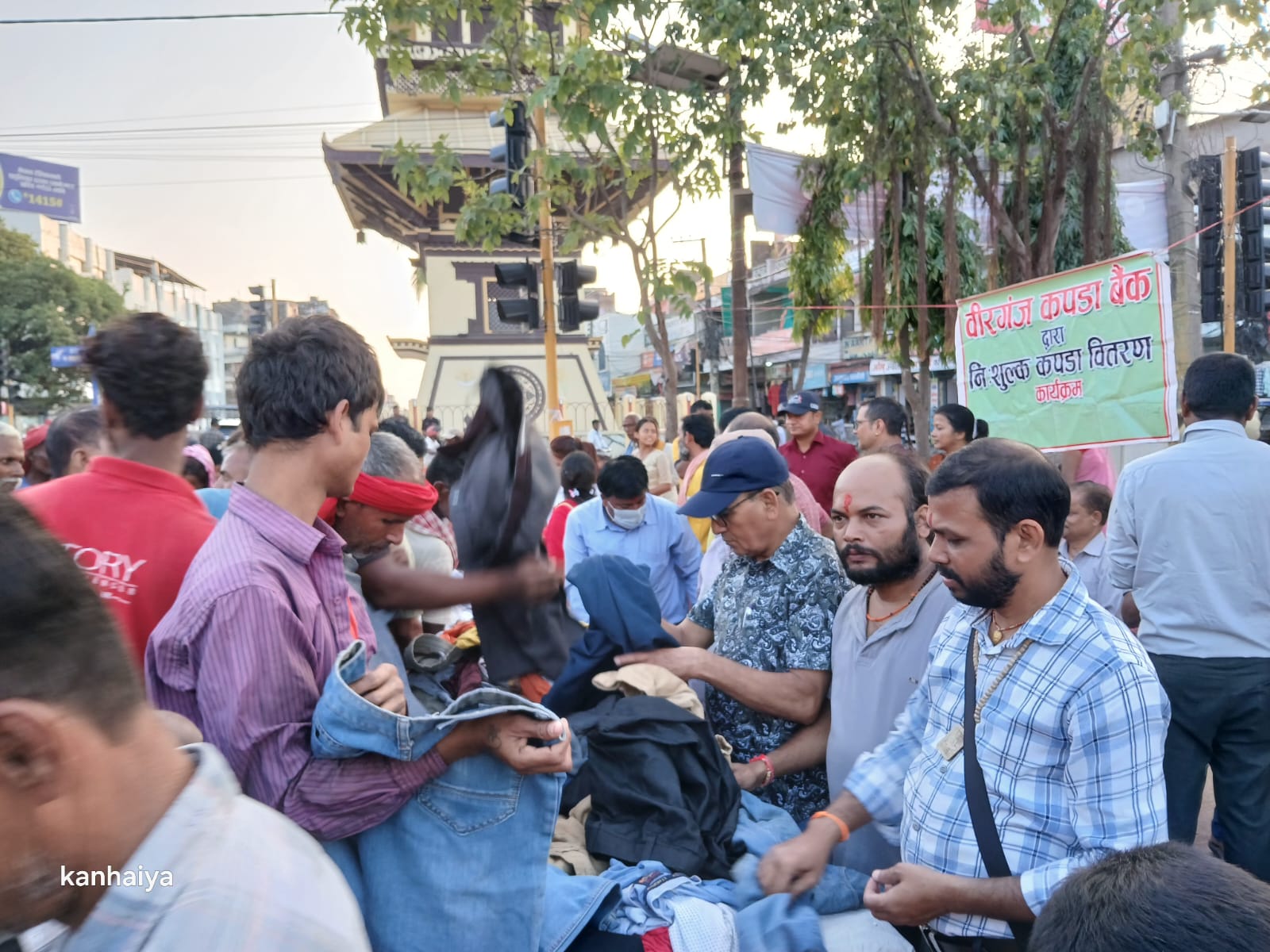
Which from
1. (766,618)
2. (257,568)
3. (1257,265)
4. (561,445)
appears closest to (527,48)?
(561,445)

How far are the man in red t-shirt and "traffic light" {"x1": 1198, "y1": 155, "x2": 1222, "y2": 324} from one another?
814 centimetres

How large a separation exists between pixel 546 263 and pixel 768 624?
693 cm

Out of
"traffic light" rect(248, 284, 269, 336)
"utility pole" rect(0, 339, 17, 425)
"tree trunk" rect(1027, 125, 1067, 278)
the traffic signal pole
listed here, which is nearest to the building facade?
"traffic light" rect(248, 284, 269, 336)

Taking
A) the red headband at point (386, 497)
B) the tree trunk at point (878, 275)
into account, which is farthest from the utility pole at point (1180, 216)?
the red headband at point (386, 497)

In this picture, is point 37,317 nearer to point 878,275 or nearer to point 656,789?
point 878,275

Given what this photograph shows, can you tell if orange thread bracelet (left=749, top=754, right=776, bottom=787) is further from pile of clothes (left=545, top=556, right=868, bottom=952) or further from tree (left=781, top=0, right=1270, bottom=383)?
tree (left=781, top=0, right=1270, bottom=383)

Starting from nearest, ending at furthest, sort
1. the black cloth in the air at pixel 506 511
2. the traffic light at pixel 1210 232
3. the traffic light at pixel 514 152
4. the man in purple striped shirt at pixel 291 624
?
the man in purple striped shirt at pixel 291 624 → the black cloth in the air at pixel 506 511 → the traffic light at pixel 1210 232 → the traffic light at pixel 514 152

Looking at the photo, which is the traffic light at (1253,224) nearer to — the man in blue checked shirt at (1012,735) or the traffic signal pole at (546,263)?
the traffic signal pole at (546,263)

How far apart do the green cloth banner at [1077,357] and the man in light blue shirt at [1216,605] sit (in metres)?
1.31

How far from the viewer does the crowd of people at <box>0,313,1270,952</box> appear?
33.4 inches

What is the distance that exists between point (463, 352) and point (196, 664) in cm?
2299

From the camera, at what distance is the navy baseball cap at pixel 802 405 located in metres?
7.29

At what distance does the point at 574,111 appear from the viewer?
751 cm

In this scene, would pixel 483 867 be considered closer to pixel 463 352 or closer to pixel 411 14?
pixel 411 14
